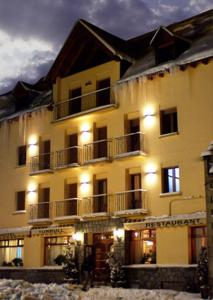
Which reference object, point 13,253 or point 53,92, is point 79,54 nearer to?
point 53,92

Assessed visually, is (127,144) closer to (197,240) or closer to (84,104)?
(84,104)

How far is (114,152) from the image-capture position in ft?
98.8

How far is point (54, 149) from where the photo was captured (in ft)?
111

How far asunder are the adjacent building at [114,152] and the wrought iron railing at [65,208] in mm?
63

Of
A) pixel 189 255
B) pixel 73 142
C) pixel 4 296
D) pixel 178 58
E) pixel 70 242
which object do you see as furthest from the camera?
pixel 73 142

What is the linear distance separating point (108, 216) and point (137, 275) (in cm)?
354

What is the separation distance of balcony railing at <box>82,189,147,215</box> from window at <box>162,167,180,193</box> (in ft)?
3.81

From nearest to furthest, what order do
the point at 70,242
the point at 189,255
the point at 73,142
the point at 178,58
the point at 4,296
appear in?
the point at 4,296, the point at 189,255, the point at 178,58, the point at 70,242, the point at 73,142

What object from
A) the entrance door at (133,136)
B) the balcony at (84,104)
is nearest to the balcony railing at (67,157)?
the balcony at (84,104)

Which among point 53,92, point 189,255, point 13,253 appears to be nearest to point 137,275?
point 189,255

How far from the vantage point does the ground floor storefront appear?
26.3 m

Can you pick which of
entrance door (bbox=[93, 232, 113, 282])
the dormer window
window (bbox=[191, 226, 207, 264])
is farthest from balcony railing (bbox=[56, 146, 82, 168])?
window (bbox=[191, 226, 207, 264])

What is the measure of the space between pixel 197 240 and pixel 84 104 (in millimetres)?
10667

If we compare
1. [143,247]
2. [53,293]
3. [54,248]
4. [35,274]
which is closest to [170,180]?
[143,247]
